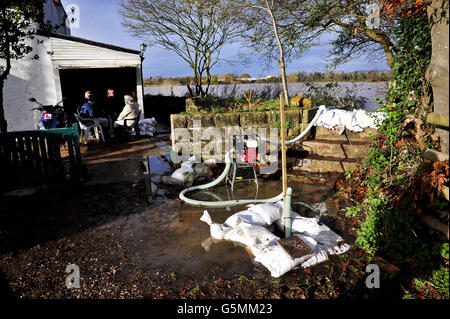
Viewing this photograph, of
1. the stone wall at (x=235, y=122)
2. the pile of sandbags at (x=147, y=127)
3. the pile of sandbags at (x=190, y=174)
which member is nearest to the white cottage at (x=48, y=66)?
the pile of sandbags at (x=147, y=127)

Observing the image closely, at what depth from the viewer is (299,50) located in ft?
33.9

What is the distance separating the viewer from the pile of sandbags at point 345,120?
271 inches

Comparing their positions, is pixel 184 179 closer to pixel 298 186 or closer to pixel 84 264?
pixel 298 186

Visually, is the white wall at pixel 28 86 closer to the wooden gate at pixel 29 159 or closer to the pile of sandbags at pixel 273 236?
the wooden gate at pixel 29 159

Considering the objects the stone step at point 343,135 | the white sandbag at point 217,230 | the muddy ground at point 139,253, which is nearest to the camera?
the muddy ground at point 139,253

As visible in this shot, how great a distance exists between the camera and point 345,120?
7.03 m

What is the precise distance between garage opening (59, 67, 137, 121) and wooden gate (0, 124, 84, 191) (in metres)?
10.6

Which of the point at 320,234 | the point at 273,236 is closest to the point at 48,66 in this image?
the point at 273,236

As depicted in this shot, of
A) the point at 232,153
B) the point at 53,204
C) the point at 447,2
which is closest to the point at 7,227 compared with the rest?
the point at 53,204

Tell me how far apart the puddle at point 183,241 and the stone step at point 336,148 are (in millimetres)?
1726

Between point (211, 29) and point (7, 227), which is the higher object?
point (211, 29)

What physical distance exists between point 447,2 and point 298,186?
4002 mm

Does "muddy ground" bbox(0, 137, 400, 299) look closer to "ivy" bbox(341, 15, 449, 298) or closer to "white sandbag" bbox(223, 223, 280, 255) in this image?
"white sandbag" bbox(223, 223, 280, 255)

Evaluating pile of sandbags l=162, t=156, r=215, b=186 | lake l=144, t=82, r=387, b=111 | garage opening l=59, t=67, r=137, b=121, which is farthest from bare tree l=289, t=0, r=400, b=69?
garage opening l=59, t=67, r=137, b=121
